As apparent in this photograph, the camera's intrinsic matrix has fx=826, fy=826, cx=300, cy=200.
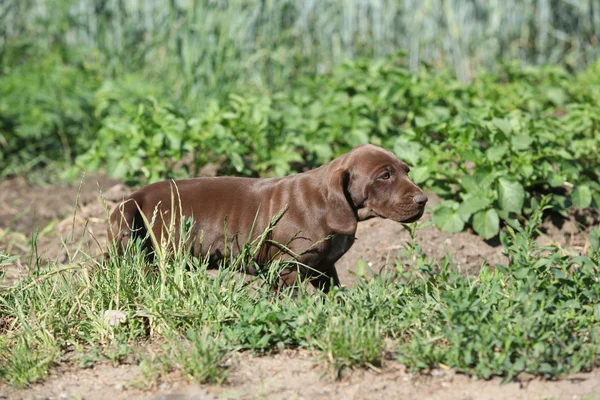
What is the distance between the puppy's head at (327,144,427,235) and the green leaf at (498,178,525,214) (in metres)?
1.21

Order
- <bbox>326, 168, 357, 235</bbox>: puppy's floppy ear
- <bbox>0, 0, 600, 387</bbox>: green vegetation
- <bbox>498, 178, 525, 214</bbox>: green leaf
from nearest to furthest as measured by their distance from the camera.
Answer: <bbox>0, 0, 600, 387</bbox>: green vegetation
<bbox>326, 168, 357, 235</bbox>: puppy's floppy ear
<bbox>498, 178, 525, 214</bbox>: green leaf

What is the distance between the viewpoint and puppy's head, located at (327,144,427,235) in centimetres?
441

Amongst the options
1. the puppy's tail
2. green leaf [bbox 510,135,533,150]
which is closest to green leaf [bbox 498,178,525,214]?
green leaf [bbox 510,135,533,150]

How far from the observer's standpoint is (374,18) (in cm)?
1043

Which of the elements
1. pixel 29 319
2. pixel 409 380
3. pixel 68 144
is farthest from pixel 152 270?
pixel 68 144

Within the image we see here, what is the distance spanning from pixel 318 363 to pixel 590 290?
141 centimetres

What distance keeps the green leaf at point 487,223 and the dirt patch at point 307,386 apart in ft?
6.98

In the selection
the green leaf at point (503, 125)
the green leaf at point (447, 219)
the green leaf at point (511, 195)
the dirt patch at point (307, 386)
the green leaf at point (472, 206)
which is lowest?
the green leaf at point (447, 219)

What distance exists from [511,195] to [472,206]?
0.89 feet

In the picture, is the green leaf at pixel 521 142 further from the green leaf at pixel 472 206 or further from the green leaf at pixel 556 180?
the green leaf at pixel 472 206

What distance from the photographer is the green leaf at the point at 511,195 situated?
18.1 ft

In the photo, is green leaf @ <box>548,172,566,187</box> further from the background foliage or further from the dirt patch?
the dirt patch

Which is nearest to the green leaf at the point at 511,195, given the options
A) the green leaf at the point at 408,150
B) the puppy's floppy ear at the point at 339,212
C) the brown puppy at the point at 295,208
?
the green leaf at the point at 408,150

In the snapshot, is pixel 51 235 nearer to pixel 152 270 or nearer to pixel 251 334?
pixel 152 270
